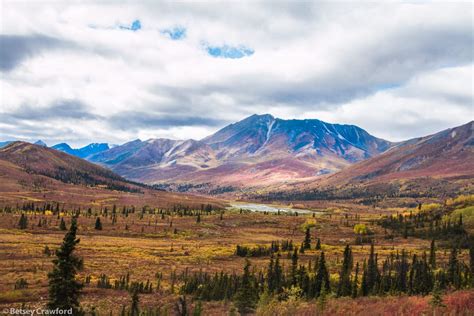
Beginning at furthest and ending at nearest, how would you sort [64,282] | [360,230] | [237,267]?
[360,230], [237,267], [64,282]

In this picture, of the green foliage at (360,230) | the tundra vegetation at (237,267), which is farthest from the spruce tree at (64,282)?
the green foliage at (360,230)

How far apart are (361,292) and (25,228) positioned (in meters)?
137

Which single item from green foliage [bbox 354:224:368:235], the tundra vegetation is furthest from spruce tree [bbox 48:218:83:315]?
green foliage [bbox 354:224:368:235]

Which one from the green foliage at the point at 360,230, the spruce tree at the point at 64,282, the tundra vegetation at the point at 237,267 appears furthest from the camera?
the green foliage at the point at 360,230

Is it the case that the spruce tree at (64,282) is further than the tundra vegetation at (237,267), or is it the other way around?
the tundra vegetation at (237,267)

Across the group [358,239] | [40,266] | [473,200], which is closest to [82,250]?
[40,266]

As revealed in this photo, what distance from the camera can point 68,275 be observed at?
79.2 ft

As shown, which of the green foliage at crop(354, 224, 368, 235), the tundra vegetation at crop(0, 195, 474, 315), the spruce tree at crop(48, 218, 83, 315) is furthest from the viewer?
the green foliage at crop(354, 224, 368, 235)

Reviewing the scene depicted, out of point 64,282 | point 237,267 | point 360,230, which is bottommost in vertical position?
point 237,267

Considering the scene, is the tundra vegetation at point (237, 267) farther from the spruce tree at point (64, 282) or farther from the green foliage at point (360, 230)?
the green foliage at point (360, 230)

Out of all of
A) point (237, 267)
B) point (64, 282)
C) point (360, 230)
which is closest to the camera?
point (64, 282)

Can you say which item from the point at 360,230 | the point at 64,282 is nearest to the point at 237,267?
the point at 64,282

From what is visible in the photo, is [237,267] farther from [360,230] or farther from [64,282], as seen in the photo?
[360,230]

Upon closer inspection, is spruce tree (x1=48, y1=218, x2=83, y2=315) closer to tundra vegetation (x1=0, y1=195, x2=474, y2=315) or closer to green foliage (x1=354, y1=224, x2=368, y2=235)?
tundra vegetation (x1=0, y1=195, x2=474, y2=315)
